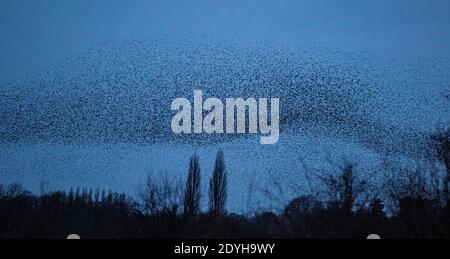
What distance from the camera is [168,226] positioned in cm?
1087

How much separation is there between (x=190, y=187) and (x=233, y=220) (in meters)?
1.41

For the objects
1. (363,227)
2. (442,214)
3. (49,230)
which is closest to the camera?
(442,214)

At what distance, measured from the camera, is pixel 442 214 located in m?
8.93

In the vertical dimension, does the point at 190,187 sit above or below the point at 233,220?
above

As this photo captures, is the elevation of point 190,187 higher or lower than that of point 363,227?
higher

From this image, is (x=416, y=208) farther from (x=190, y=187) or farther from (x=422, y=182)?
(x=190, y=187)
